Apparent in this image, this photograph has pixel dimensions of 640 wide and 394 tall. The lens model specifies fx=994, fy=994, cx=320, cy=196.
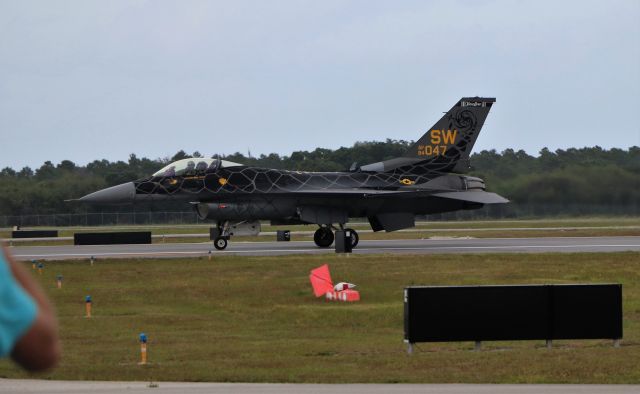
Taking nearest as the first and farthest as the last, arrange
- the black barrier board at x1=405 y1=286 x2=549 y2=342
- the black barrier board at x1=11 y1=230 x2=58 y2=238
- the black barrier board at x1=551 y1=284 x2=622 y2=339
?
the black barrier board at x1=405 y1=286 x2=549 y2=342
the black barrier board at x1=551 y1=284 x2=622 y2=339
the black barrier board at x1=11 y1=230 x2=58 y2=238

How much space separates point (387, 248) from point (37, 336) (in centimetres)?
3809

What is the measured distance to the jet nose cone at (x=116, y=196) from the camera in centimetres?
3716

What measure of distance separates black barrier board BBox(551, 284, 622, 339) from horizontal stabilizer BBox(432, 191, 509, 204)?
2187 cm

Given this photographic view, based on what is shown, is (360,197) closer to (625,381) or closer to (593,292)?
(593,292)

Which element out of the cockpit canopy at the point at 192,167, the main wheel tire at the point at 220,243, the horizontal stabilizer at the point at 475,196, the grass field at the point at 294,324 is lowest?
the grass field at the point at 294,324

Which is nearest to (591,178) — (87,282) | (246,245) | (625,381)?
(246,245)

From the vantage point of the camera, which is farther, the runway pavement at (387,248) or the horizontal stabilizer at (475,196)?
the horizontal stabilizer at (475,196)

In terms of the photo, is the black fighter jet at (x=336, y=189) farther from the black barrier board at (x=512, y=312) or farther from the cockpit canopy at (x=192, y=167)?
the black barrier board at (x=512, y=312)

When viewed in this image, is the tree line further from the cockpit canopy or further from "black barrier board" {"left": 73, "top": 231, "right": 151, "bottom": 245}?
the cockpit canopy

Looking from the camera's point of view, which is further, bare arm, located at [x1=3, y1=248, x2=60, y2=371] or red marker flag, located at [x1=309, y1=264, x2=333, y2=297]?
red marker flag, located at [x1=309, y1=264, x2=333, y2=297]

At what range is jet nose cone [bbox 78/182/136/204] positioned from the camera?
37.2 metres

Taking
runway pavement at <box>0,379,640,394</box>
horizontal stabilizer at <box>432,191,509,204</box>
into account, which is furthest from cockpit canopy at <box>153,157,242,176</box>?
runway pavement at <box>0,379,640,394</box>

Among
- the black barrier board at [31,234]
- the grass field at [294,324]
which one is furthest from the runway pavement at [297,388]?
the black barrier board at [31,234]

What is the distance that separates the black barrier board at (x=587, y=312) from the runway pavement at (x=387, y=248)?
20.1 meters
